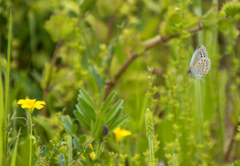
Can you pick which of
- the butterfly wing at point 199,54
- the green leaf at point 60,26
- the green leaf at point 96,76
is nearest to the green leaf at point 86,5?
the green leaf at point 60,26

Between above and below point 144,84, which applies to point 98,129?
below

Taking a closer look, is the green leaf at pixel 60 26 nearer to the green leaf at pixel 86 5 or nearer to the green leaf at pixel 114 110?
the green leaf at pixel 86 5

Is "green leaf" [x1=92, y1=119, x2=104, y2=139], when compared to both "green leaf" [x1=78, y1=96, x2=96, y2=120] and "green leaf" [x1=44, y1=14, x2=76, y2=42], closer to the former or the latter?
"green leaf" [x1=78, y1=96, x2=96, y2=120]

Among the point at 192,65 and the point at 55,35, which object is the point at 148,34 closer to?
the point at 55,35

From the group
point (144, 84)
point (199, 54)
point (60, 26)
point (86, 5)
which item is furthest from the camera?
point (144, 84)

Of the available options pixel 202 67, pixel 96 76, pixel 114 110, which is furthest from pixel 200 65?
pixel 96 76

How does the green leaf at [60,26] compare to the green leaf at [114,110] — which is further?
the green leaf at [60,26]

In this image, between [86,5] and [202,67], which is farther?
[86,5]

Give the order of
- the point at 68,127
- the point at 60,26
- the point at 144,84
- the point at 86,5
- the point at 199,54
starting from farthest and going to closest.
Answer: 1. the point at 144,84
2. the point at 60,26
3. the point at 86,5
4. the point at 199,54
5. the point at 68,127

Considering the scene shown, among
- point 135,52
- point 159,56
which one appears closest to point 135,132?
point 135,52

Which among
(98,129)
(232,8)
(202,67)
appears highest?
(232,8)

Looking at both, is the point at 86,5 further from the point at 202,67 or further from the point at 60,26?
the point at 202,67
